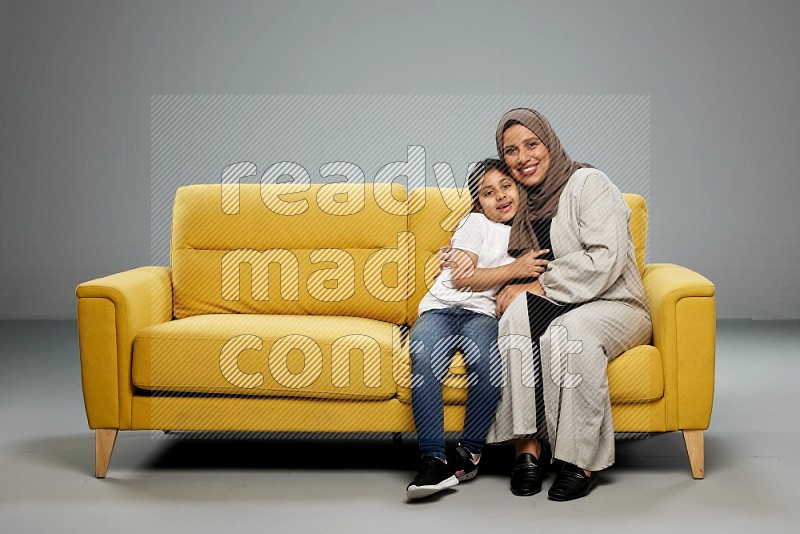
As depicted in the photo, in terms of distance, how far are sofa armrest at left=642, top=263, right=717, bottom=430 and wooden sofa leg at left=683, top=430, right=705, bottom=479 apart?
4 centimetres

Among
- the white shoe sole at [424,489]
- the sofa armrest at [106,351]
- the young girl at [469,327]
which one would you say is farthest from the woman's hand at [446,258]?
the sofa armrest at [106,351]

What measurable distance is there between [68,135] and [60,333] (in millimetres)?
1295

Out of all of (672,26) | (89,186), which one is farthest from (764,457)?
(89,186)

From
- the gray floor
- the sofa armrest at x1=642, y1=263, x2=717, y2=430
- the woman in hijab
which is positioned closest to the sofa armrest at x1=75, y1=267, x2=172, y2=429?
the gray floor

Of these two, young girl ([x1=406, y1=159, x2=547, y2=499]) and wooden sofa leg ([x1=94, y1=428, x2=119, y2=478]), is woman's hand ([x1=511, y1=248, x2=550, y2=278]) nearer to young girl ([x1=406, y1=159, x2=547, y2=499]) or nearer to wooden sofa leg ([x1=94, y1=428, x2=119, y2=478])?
young girl ([x1=406, y1=159, x2=547, y2=499])

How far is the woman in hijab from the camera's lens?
2.61 metres

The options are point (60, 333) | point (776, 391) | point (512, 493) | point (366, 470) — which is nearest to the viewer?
point (512, 493)

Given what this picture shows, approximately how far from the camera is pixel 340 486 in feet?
8.86

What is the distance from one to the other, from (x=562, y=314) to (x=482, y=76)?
343cm

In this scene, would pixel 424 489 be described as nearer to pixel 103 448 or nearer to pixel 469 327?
pixel 469 327

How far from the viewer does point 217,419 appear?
9.07ft

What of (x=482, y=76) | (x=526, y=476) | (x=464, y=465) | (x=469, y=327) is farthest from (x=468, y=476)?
(x=482, y=76)

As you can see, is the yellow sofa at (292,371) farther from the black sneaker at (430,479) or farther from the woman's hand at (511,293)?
the woman's hand at (511,293)

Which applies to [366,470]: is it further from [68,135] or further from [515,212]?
[68,135]
